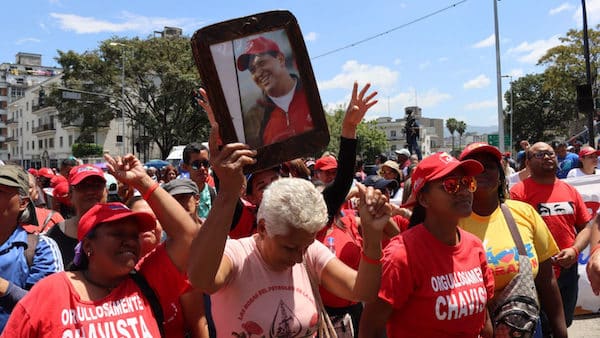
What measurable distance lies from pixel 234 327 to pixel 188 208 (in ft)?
5.34

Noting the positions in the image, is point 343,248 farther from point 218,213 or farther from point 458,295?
point 218,213

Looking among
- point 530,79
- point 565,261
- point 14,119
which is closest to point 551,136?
point 530,79

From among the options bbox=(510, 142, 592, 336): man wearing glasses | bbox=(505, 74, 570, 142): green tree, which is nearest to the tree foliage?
bbox=(510, 142, 592, 336): man wearing glasses

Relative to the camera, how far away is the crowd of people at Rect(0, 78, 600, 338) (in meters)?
2.14

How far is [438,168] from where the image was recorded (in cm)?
266

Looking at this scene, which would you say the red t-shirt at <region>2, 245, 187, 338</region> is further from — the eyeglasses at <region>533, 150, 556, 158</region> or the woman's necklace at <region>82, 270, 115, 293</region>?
the eyeglasses at <region>533, 150, 556, 158</region>

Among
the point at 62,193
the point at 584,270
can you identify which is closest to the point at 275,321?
the point at 62,193

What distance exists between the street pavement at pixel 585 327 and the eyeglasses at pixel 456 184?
3984 millimetres

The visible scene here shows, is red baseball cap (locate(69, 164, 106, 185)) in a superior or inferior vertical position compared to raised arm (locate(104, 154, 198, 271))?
superior

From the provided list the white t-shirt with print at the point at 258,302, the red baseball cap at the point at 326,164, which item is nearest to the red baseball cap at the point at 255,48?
the white t-shirt with print at the point at 258,302

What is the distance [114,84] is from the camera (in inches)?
1373

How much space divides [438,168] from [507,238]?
30.1 inches

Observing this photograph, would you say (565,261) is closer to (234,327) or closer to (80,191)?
(234,327)

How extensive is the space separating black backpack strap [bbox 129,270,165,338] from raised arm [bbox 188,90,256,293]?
0.54 metres
